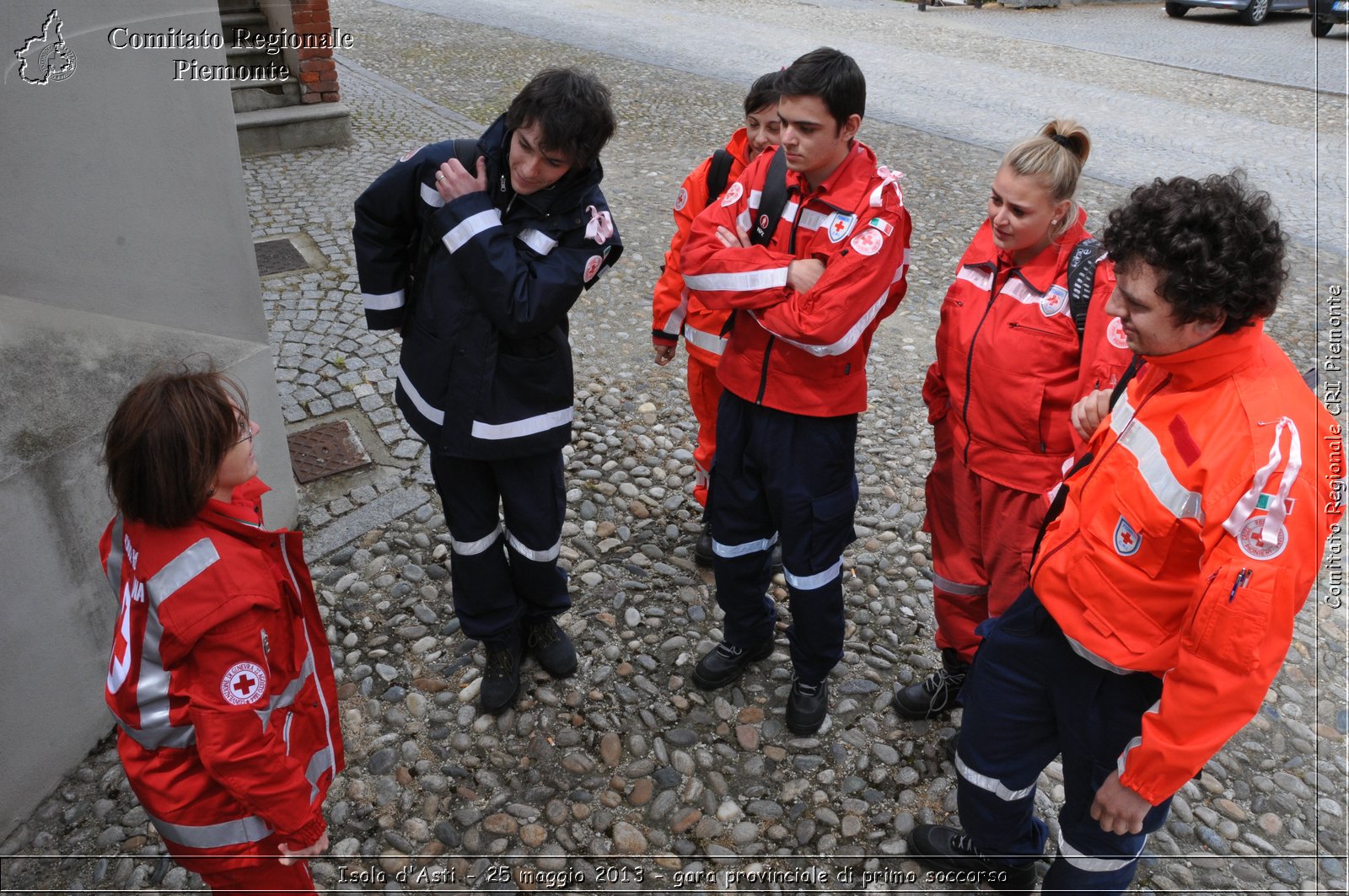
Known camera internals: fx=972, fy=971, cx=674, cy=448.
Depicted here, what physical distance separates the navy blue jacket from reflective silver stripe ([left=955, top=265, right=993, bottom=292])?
3.64 feet

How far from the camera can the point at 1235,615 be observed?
6.16 ft

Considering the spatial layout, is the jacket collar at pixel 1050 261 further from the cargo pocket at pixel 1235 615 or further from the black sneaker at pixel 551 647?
the black sneaker at pixel 551 647

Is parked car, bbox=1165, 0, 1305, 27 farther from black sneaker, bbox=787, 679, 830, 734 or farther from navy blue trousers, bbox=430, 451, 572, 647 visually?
navy blue trousers, bbox=430, 451, 572, 647

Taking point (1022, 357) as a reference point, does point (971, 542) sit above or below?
below

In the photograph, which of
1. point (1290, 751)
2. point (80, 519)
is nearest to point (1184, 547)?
point (1290, 751)

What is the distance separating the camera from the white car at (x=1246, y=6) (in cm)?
1939

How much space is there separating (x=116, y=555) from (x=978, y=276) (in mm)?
2509

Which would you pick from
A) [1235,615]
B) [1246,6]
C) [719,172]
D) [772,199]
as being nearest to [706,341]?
[719,172]

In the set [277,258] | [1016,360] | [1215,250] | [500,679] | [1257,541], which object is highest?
[1215,250]

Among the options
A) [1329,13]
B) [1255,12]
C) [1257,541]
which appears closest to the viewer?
[1257,541]

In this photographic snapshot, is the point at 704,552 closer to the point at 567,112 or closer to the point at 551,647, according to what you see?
the point at 551,647

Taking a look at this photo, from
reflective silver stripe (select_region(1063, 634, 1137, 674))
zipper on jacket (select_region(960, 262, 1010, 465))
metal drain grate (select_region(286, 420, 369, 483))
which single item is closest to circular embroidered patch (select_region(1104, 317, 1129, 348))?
zipper on jacket (select_region(960, 262, 1010, 465))

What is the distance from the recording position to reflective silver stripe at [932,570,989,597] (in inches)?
129

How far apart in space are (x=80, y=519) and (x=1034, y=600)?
284cm
